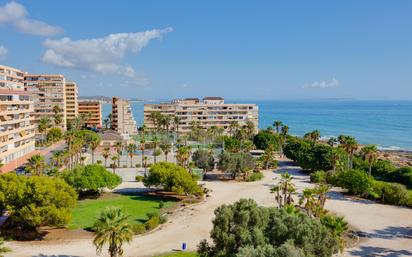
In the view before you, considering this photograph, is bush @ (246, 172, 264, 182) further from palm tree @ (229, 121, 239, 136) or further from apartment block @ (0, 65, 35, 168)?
palm tree @ (229, 121, 239, 136)

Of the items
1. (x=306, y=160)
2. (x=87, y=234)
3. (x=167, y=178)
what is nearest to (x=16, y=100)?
(x=167, y=178)

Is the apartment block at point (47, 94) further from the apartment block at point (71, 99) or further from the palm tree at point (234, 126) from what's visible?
the palm tree at point (234, 126)

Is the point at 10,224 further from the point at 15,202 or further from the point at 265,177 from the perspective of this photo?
the point at 265,177

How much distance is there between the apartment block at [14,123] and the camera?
73125 millimetres

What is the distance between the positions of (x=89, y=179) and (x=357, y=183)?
1713 inches

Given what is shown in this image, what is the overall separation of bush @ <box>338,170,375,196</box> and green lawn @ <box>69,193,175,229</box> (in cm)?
2960

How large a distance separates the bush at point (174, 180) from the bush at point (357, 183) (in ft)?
81.9

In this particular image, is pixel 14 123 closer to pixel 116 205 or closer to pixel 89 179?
pixel 89 179

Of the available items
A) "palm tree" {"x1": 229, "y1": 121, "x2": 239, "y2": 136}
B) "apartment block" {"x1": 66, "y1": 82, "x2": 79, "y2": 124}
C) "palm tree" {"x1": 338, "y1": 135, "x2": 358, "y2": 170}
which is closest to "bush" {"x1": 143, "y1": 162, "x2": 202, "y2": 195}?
"palm tree" {"x1": 338, "y1": 135, "x2": 358, "y2": 170}

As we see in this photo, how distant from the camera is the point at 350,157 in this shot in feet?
255

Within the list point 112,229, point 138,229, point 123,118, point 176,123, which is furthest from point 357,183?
point 123,118

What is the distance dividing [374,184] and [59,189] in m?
49.0

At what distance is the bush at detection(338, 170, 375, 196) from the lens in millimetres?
60938

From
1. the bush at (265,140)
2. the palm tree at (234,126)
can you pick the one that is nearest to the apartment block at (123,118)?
the palm tree at (234,126)
